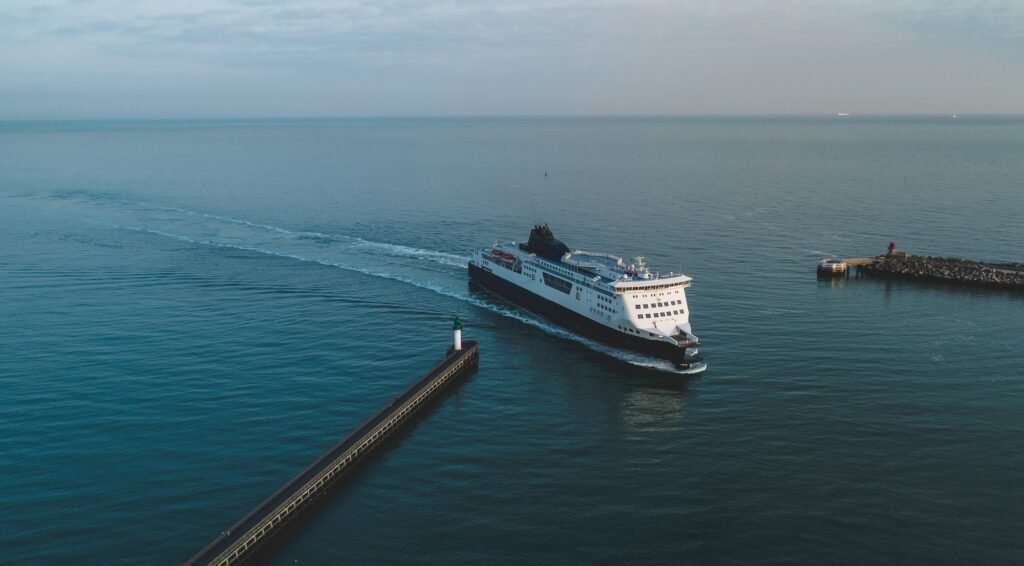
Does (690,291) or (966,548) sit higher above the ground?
(690,291)

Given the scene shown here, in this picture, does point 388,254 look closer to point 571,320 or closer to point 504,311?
point 504,311

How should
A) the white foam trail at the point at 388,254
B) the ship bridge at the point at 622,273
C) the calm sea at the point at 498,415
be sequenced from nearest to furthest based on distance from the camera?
1. the calm sea at the point at 498,415
2. the white foam trail at the point at 388,254
3. the ship bridge at the point at 622,273

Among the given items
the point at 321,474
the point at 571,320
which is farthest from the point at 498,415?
the point at 571,320

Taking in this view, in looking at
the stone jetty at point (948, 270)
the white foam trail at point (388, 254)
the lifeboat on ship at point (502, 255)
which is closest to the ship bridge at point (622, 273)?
the white foam trail at point (388, 254)

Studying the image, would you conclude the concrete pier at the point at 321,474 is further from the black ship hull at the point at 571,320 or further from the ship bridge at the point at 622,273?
the ship bridge at the point at 622,273

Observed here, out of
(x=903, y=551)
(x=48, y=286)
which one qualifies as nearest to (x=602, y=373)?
(x=903, y=551)

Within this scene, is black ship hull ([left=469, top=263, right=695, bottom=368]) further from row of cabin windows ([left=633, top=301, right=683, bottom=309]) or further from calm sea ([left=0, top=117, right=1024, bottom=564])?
row of cabin windows ([left=633, top=301, right=683, bottom=309])

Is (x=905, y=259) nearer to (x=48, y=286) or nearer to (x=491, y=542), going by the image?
(x=491, y=542)

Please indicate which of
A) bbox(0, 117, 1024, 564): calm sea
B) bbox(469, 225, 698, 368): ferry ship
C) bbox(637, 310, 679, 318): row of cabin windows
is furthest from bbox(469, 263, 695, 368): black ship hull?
bbox(637, 310, 679, 318): row of cabin windows
